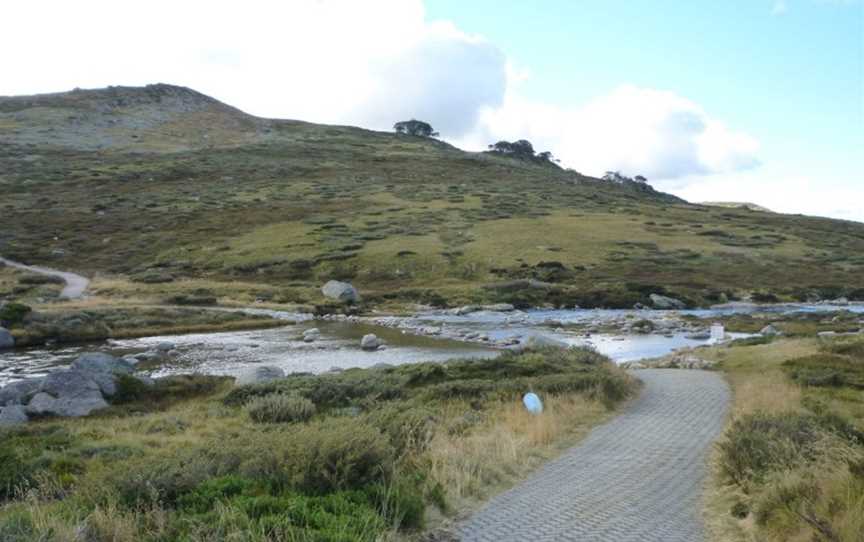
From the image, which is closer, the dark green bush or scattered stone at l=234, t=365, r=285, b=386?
the dark green bush

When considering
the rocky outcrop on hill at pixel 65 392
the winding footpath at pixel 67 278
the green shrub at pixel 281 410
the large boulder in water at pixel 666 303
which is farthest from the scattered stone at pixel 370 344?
the winding footpath at pixel 67 278

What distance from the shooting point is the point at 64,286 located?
61.3m

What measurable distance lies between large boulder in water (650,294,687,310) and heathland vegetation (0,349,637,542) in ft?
122

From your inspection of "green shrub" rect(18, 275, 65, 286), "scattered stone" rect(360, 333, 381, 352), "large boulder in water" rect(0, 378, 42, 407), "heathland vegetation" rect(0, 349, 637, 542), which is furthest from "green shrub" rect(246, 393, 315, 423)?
"green shrub" rect(18, 275, 65, 286)

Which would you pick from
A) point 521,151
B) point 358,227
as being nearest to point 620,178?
point 521,151

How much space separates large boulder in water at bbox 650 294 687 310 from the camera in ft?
187

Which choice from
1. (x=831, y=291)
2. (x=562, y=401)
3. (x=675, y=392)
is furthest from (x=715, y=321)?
(x=562, y=401)

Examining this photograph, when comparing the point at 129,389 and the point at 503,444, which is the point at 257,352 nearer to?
the point at 129,389

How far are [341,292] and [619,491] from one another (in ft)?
166

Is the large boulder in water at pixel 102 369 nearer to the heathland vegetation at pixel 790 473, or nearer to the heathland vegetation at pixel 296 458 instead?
the heathland vegetation at pixel 296 458

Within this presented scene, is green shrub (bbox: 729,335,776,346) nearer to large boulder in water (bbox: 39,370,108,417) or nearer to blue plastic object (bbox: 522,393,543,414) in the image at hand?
blue plastic object (bbox: 522,393,543,414)

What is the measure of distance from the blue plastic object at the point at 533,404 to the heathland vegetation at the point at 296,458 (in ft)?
0.72

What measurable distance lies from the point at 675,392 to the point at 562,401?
5.16 m

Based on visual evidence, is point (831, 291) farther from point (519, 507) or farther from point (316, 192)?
point (316, 192)
